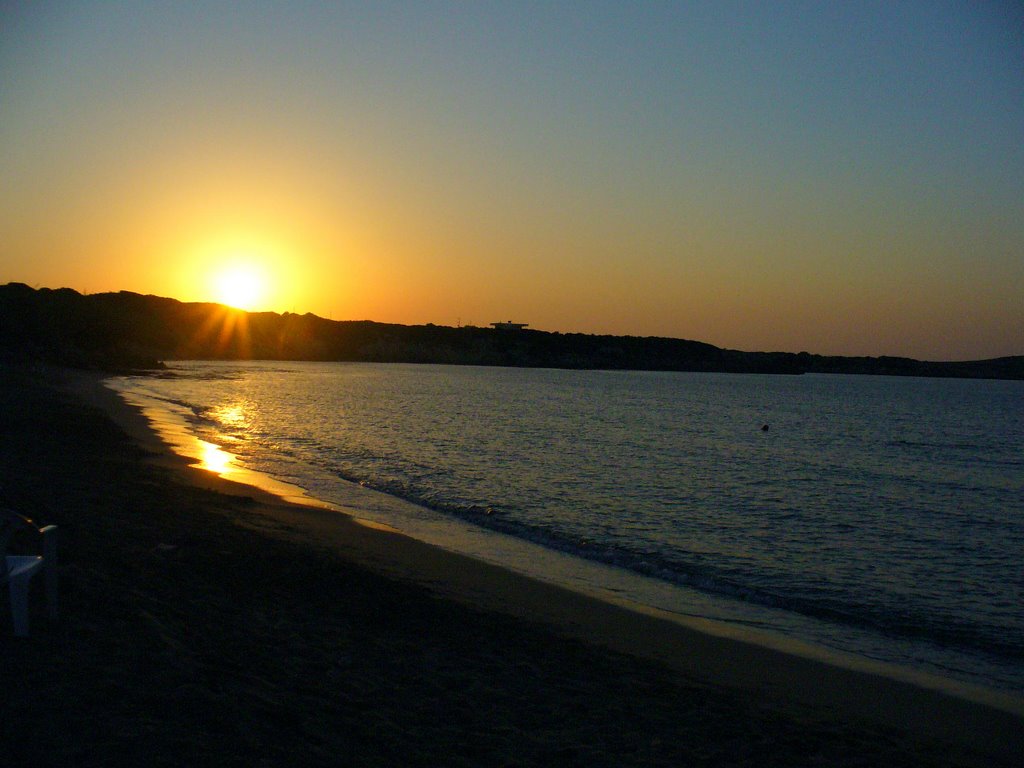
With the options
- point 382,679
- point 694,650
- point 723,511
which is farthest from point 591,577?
point 723,511

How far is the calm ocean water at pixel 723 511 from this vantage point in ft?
36.3

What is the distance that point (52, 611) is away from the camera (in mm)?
6090

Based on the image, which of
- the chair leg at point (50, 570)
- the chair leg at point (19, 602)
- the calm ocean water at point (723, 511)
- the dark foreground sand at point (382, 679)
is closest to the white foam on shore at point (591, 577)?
the calm ocean water at point (723, 511)

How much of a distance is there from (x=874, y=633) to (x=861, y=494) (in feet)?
45.6

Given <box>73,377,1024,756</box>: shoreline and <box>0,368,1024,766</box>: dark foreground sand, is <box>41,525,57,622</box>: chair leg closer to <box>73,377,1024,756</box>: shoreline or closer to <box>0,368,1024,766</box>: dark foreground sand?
<box>0,368,1024,766</box>: dark foreground sand

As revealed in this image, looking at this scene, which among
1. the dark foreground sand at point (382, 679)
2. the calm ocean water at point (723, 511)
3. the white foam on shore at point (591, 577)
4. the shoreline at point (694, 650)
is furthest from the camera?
the calm ocean water at point (723, 511)

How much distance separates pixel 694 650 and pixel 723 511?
34.5 feet

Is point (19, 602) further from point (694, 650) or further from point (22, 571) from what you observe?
point (694, 650)

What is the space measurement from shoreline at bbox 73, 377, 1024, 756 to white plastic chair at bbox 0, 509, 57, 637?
4.93 m

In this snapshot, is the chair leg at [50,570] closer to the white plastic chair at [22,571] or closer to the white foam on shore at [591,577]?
the white plastic chair at [22,571]

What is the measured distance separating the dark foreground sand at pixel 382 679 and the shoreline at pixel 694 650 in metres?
0.04

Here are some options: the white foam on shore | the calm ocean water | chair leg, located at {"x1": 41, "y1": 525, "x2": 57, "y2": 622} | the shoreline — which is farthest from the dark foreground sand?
the calm ocean water

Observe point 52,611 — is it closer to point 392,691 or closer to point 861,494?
point 392,691

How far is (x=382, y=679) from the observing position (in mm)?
6535
